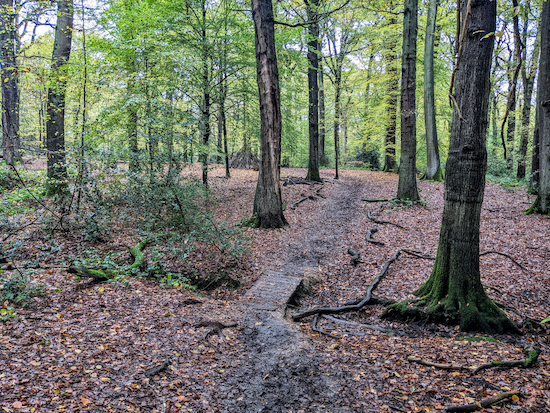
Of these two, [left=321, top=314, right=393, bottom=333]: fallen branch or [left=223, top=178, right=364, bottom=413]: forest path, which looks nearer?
[left=223, top=178, right=364, bottom=413]: forest path

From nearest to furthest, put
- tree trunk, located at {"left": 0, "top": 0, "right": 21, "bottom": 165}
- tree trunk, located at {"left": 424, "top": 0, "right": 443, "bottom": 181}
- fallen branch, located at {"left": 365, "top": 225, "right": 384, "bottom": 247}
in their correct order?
tree trunk, located at {"left": 0, "top": 0, "right": 21, "bottom": 165} → fallen branch, located at {"left": 365, "top": 225, "right": 384, "bottom": 247} → tree trunk, located at {"left": 424, "top": 0, "right": 443, "bottom": 181}

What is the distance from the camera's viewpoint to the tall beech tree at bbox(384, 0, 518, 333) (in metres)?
4.29

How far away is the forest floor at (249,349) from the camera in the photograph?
309 centimetres

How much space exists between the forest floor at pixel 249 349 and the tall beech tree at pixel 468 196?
33cm

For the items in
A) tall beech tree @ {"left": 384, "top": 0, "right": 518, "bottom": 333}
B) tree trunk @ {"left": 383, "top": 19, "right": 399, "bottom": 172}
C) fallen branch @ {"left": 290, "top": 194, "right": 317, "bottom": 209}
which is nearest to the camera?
tall beech tree @ {"left": 384, "top": 0, "right": 518, "bottom": 333}

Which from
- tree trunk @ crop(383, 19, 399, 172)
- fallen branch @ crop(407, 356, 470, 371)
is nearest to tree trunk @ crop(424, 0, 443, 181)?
tree trunk @ crop(383, 19, 399, 172)

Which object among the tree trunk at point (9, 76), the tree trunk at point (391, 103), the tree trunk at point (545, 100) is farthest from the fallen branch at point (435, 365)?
the tree trunk at point (391, 103)

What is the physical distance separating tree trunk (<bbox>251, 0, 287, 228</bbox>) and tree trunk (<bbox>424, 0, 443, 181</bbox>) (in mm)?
6768

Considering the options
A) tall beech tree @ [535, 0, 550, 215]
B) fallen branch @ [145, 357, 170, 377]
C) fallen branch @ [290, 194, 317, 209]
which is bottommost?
fallen branch @ [145, 357, 170, 377]

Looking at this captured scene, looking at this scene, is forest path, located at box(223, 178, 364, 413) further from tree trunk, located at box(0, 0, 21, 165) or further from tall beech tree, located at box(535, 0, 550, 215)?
tall beech tree, located at box(535, 0, 550, 215)

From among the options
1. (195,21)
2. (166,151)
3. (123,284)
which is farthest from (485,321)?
(195,21)

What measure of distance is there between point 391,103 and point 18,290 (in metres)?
19.6

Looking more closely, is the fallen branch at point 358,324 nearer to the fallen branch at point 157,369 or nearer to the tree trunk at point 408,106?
the fallen branch at point 157,369

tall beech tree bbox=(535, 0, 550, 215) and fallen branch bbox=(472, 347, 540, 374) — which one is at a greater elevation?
tall beech tree bbox=(535, 0, 550, 215)
